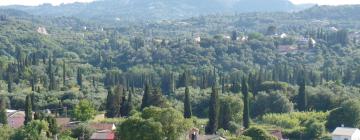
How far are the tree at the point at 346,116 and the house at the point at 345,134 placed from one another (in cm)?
460

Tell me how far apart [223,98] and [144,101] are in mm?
7769

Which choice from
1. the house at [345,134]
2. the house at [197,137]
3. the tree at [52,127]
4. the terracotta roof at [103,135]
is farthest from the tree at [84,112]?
the house at [345,134]

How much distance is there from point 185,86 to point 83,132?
35875 millimetres

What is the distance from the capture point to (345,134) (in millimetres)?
62250

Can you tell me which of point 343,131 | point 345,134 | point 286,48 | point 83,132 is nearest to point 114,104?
point 83,132

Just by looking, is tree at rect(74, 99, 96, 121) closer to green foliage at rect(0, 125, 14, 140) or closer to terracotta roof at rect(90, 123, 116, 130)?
terracotta roof at rect(90, 123, 116, 130)

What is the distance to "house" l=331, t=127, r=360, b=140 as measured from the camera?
2447 inches

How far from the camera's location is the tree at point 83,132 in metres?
62.7

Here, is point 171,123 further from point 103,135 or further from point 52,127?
point 52,127

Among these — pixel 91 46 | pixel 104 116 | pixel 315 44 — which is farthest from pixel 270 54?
pixel 104 116

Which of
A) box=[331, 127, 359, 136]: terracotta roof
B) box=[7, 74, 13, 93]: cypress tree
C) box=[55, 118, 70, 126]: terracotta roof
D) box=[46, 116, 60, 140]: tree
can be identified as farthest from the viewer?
box=[7, 74, 13, 93]: cypress tree

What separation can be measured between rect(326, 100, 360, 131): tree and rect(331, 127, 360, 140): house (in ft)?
15.1

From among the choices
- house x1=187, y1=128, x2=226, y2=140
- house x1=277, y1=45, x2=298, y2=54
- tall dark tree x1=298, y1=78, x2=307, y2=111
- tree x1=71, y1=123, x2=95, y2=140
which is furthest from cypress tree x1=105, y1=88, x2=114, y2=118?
house x1=277, y1=45, x2=298, y2=54

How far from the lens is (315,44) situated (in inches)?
5822
